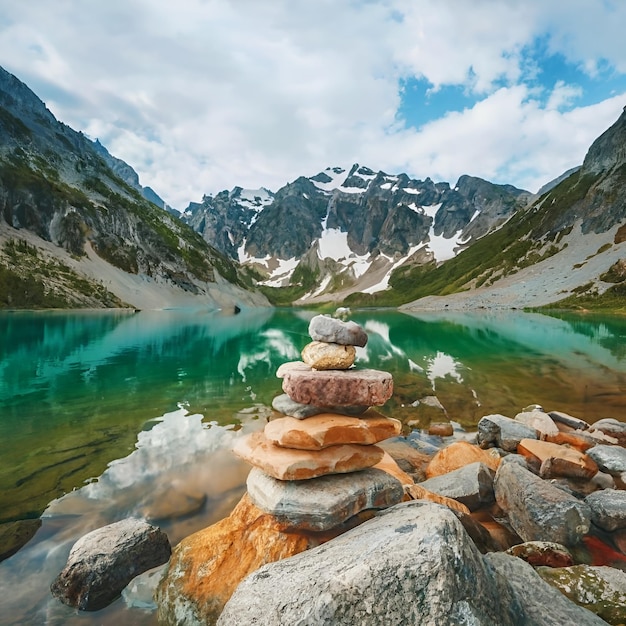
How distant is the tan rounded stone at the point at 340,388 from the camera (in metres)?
9.45

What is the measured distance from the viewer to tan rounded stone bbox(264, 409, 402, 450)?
347 inches

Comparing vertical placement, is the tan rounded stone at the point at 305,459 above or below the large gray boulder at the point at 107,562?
above

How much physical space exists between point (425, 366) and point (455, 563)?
38.3 m

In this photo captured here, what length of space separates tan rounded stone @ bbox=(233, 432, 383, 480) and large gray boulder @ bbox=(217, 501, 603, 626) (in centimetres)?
252

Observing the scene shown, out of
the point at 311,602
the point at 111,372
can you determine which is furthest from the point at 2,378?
the point at 311,602

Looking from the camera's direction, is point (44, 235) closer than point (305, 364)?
No

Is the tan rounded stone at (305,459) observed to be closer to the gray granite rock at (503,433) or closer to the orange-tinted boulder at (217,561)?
the orange-tinted boulder at (217,561)

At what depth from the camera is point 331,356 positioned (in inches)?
403

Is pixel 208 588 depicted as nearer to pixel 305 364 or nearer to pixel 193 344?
pixel 305 364

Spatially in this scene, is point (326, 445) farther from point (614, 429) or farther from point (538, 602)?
point (614, 429)

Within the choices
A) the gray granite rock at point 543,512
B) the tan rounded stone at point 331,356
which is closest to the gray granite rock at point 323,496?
the tan rounded stone at point 331,356

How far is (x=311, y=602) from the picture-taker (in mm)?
4699

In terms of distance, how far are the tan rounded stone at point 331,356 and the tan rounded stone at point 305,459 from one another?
2152 mm

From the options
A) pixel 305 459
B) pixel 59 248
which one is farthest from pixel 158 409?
pixel 59 248
